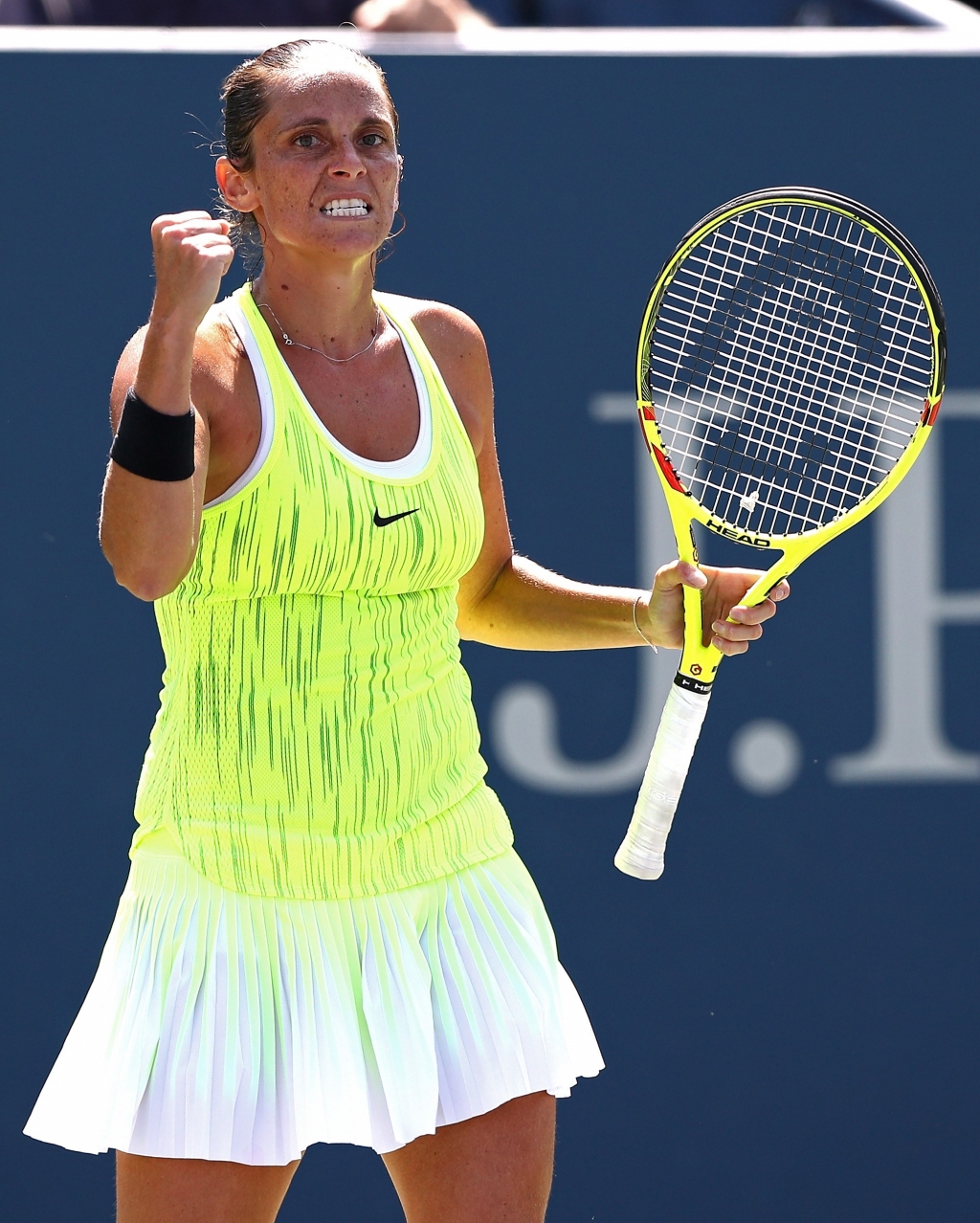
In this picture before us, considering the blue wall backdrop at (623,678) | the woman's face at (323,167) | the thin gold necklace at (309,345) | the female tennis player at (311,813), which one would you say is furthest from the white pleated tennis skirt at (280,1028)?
the blue wall backdrop at (623,678)

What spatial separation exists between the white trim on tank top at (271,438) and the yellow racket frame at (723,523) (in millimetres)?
376

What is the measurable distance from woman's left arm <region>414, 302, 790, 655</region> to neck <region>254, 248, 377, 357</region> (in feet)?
0.48

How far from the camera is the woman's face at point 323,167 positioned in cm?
191

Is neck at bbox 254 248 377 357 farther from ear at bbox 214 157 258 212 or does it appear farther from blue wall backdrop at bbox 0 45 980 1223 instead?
blue wall backdrop at bbox 0 45 980 1223

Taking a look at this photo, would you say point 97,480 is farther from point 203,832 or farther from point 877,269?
point 877,269

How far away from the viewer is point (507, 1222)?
1927mm

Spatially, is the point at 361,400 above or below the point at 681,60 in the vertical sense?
below

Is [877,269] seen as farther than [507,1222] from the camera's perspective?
Yes

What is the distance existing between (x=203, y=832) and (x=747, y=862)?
1383 millimetres

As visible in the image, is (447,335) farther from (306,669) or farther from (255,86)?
(306,669)

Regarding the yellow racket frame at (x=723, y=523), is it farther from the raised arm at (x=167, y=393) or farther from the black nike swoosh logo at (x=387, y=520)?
the raised arm at (x=167, y=393)

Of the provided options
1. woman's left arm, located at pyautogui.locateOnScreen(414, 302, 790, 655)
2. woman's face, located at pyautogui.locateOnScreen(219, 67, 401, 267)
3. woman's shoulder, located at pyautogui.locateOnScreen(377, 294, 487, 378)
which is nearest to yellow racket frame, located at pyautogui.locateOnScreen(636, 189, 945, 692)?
woman's left arm, located at pyautogui.locateOnScreen(414, 302, 790, 655)

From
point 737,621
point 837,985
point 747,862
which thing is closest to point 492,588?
point 737,621

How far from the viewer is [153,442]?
1650 millimetres
